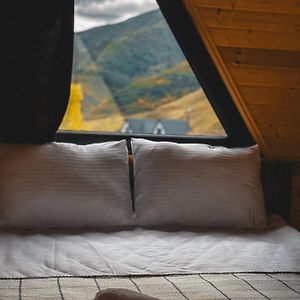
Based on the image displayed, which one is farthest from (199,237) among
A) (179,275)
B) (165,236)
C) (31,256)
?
(31,256)

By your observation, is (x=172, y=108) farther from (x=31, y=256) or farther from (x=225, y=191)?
(x=31, y=256)

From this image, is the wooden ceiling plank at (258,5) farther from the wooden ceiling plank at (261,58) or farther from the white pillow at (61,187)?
the white pillow at (61,187)

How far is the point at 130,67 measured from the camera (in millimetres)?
3371

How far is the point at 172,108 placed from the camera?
3.44m

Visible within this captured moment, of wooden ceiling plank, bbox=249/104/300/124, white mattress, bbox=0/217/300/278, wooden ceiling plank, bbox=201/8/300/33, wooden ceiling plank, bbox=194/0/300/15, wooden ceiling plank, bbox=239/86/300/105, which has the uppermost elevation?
wooden ceiling plank, bbox=194/0/300/15

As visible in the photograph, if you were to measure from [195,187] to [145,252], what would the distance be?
1.95ft

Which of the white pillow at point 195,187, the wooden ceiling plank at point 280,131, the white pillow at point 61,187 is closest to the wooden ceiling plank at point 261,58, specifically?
the wooden ceiling plank at point 280,131

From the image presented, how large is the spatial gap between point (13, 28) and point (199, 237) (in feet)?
4.34

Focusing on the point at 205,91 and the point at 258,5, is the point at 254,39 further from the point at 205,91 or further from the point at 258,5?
the point at 205,91

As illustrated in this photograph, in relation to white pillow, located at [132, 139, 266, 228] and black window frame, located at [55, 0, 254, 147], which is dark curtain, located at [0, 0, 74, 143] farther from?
white pillow, located at [132, 139, 266, 228]

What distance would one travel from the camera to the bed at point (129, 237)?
6.64 feet

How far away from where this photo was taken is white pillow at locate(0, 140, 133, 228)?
2.75 meters

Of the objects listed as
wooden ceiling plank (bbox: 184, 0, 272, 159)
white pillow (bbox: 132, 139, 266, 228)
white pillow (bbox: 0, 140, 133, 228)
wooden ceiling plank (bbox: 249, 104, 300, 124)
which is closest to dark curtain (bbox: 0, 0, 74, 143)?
white pillow (bbox: 0, 140, 133, 228)

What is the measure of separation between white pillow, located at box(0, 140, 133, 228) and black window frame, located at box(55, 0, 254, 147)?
1.26 feet
